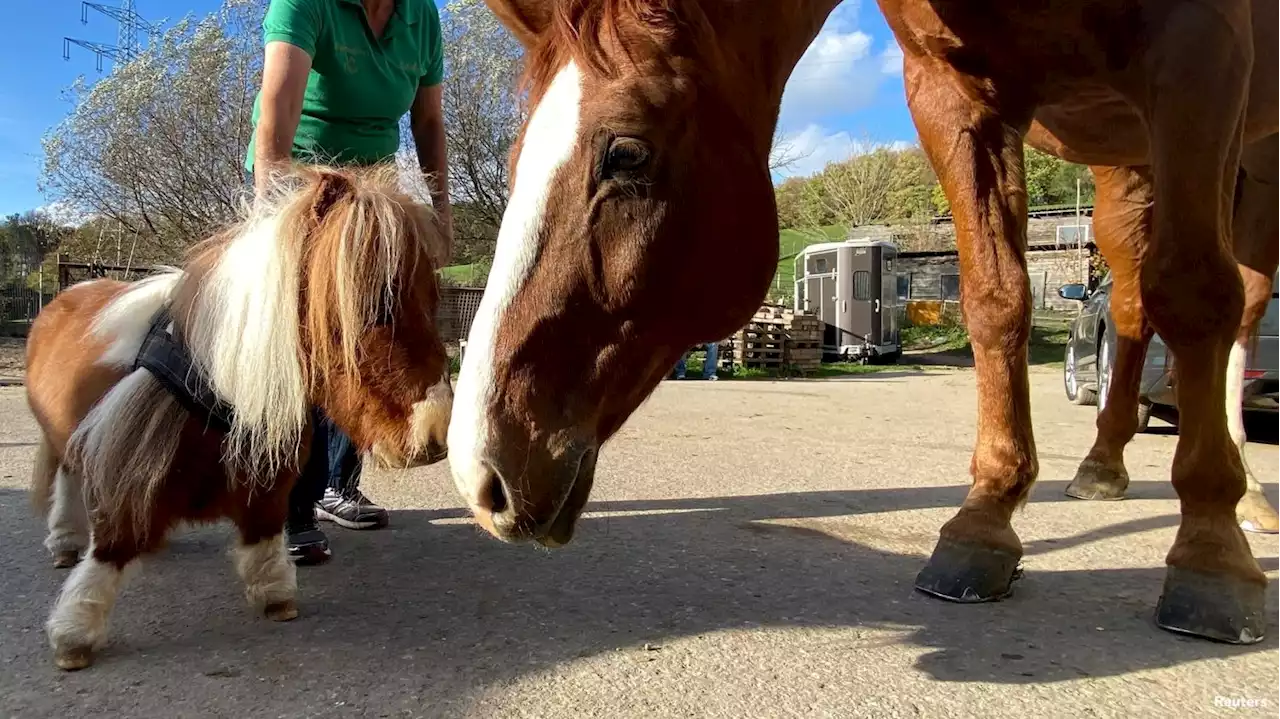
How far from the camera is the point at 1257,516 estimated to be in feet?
9.89

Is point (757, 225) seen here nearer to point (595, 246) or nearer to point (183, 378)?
point (595, 246)

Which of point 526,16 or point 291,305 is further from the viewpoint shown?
point 291,305

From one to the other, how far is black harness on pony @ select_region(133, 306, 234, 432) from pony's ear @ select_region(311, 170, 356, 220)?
1.61 feet

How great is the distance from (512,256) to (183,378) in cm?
106

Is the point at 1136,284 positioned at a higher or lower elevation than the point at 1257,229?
lower

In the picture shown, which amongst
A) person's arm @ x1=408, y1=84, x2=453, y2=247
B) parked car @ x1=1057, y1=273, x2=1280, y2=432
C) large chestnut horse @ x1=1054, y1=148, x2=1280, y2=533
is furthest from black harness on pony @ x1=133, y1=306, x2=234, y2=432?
parked car @ x1=1057, y1=273, x2=1280, y2=432

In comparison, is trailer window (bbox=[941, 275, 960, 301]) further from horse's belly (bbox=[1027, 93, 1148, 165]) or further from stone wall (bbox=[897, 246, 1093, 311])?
horse's belly (bbox=[1027, 93, 1148, 165])

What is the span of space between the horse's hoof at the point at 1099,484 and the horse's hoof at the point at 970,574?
1.65 meters

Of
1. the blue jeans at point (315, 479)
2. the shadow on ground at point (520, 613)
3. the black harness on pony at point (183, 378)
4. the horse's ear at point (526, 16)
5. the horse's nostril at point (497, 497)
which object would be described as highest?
the horse's ear at point (526, 16)

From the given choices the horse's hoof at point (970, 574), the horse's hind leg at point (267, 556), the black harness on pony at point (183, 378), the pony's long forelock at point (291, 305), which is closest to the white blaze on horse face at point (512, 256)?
the pony's long forelock at point (291, 305)

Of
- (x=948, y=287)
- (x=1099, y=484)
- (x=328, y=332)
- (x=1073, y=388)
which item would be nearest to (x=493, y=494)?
(x=328, y=332)

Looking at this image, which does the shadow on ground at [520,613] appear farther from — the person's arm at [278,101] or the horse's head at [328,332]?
the person's arm at [278,101]

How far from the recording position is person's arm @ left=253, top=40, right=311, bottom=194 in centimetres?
231

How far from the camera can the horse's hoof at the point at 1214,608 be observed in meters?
1.87
